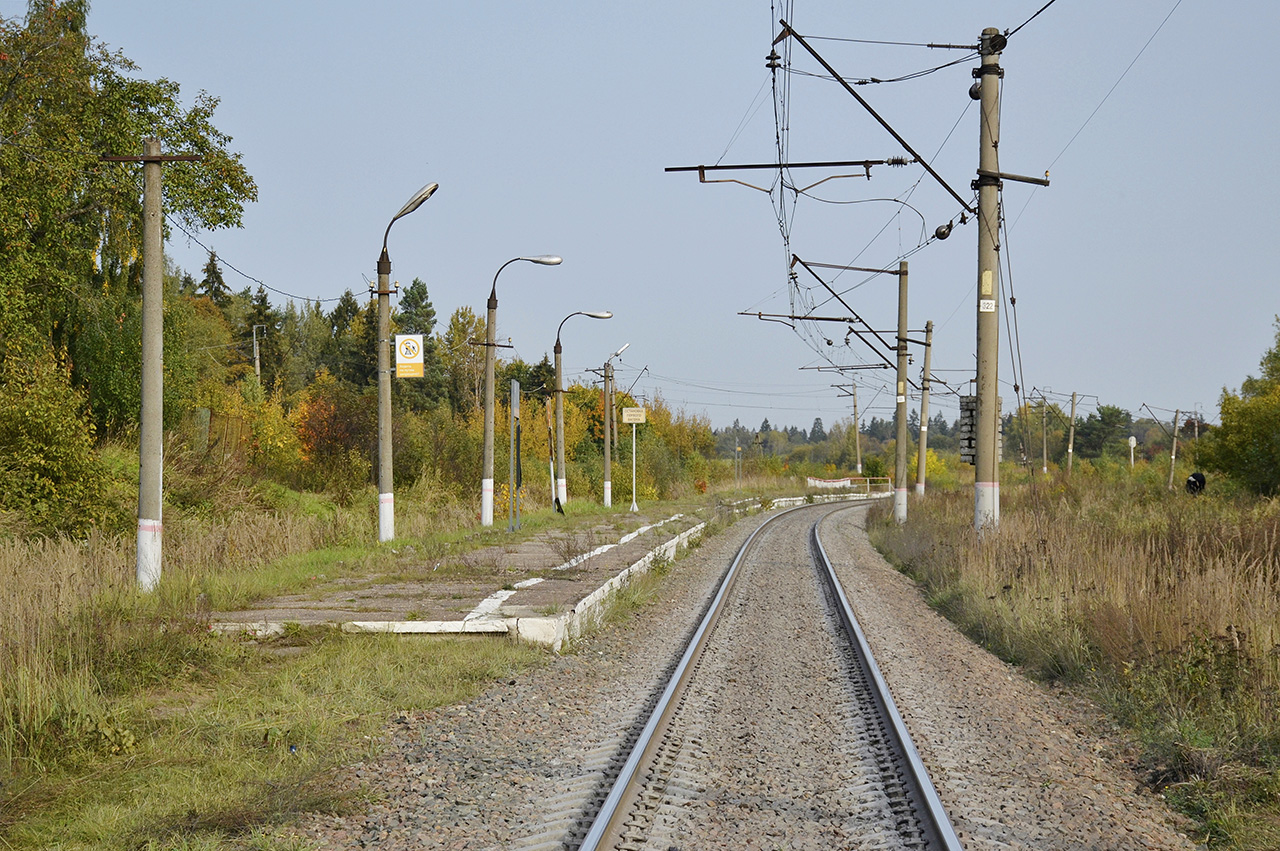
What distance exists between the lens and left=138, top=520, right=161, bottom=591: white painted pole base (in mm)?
12742

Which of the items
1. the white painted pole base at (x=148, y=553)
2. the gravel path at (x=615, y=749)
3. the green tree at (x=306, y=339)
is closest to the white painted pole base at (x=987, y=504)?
Result: the gravel path at (x=615, y=749)

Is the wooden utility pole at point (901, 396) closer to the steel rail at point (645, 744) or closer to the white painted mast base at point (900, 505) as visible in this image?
the white painted mast base at point (900, 505)

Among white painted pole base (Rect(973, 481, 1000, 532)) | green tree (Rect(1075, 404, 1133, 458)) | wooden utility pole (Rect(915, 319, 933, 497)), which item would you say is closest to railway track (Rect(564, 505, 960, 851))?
white painted pole base (Rect(973, 481, 1000, 532))

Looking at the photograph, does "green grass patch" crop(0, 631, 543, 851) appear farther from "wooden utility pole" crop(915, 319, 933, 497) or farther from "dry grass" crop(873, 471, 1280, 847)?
"wooden utility pole" crop(915, 319, 933, 497)

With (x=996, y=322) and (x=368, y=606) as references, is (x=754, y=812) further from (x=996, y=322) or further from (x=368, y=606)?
(x=996, y=322)

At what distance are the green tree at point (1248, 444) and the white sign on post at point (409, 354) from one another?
2338 centimetres

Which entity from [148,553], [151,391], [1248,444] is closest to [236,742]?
[148,553]

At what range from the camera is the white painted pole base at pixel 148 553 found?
1274 centimetres

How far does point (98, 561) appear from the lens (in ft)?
43.6

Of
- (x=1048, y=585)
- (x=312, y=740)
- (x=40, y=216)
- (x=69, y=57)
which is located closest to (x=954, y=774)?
(x=312, y=740)

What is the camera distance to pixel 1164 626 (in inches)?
342

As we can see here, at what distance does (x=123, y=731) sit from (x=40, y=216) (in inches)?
948

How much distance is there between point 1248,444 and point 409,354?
25174 mm

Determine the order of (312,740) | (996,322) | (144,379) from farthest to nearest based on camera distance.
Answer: (996,322) < (144,379) < (312,740)
